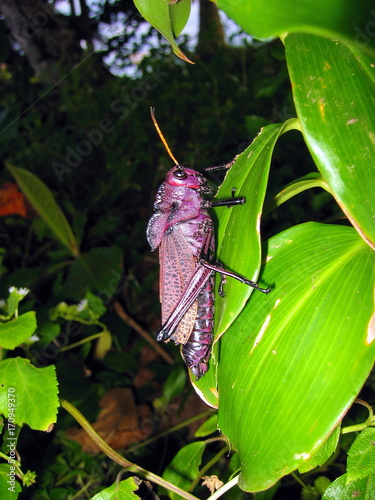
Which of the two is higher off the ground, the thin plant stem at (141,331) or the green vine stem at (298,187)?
the green vine stem at (298,187)

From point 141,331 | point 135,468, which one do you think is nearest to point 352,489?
point 135,468

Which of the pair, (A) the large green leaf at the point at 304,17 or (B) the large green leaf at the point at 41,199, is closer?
(A) the large green leaf at the point at 304,17

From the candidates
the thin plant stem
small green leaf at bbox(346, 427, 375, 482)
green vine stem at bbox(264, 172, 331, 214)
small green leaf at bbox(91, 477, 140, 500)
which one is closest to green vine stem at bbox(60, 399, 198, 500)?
small green leaf at bbox(91, 477, 140, 500)

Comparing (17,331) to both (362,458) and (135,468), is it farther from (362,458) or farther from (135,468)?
(362,458)

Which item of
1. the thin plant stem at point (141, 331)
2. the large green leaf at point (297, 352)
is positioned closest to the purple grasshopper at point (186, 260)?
the large green leaf at point (297, 352)

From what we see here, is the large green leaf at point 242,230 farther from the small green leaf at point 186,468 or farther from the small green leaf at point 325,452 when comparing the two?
the small green leaf at point 186,468

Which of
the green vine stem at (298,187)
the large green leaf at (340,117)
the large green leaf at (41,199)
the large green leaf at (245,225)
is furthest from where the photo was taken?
the large green leaf at (41,199)
